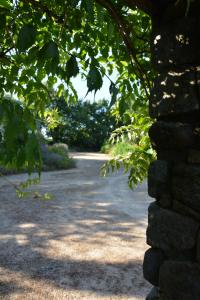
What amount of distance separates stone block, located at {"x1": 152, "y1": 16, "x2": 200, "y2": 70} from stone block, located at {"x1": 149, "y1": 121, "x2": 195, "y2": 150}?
0.32 m

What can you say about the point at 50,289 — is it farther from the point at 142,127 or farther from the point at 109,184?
the point at 109,184

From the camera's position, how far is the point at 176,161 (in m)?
1.94

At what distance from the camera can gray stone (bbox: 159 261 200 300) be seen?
6.05ft

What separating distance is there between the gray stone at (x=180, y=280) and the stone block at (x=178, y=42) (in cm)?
104

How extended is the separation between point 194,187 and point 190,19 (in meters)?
0.84

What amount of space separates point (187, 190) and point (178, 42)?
755 mm

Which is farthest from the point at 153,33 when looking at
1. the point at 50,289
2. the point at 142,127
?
the point at 50,289

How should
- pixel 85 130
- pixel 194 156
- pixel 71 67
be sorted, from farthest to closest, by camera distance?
pixel 85 130
pixel 194 156
pixel 71 67

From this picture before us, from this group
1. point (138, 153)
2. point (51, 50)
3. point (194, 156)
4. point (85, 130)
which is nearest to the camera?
point (51, 50)

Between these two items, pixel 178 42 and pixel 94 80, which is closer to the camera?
pixel 94 80

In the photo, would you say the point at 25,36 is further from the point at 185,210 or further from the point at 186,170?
the point at 185,210

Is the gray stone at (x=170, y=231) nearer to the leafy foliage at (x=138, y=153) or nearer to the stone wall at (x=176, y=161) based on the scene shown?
the stone wall at (x=176, y=161)

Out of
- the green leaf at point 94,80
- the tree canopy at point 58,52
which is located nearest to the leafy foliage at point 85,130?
the tree canopy at point 58,52

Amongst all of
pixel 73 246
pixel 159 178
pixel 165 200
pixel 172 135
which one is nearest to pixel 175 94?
pixel 172 135
